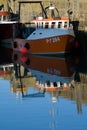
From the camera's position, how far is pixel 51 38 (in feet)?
111

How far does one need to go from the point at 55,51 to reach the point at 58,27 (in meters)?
1.57

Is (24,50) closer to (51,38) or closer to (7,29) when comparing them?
(51,38)

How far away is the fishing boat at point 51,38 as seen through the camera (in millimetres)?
33594

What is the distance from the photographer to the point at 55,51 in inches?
1362

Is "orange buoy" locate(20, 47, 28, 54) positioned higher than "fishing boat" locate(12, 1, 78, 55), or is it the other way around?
"fishing boat" locate(12, 1, 78, 55)

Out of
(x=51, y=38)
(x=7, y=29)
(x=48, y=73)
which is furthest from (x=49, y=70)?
(x=7, y=29)

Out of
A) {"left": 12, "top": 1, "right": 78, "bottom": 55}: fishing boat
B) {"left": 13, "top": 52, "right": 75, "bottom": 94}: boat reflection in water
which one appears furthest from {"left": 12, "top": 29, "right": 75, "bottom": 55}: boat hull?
{"left": 13, "top": 52, "right": 75, "bottom": 94}: boat reflection in water

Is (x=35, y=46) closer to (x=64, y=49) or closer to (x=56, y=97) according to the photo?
(x=64, y=49)

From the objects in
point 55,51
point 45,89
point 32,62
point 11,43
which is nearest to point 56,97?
point 45,89

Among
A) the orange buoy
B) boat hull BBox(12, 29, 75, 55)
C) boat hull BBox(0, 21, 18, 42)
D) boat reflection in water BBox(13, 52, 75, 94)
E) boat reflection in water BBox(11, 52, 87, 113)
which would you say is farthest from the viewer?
boat hull BBox(0, 21, 18, 42)

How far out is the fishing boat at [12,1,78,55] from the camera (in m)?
33.6

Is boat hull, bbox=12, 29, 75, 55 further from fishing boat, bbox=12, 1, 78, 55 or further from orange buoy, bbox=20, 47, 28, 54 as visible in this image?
orange buoy, bbox=20, 47, 28, 54

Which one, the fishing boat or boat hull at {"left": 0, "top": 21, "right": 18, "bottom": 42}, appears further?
boat hull at {"left": 0, "top": 21, "right": 18, "bottom": 42}

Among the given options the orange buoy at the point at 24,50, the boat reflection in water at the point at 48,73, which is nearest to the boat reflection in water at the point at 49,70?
the boat reflection in water at the point at 48,73
